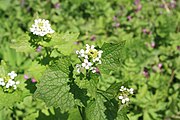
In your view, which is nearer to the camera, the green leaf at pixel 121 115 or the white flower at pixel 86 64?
the white flower at pixel 86 64

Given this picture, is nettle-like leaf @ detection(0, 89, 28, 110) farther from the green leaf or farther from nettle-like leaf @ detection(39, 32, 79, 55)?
the green leaf

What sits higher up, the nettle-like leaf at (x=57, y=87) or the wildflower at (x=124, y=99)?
the nettle-like leaf at (x=57, y=87)

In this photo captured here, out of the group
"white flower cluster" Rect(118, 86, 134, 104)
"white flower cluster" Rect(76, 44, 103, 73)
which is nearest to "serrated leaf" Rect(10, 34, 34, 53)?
"white flower cluster" Rect(76, 44, 103, 73)

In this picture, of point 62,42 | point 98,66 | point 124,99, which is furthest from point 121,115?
point 62,42

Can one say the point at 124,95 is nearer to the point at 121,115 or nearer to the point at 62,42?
the point at 121,115

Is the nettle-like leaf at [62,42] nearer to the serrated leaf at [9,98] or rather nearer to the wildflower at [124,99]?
the serrated leaf at [9,98]

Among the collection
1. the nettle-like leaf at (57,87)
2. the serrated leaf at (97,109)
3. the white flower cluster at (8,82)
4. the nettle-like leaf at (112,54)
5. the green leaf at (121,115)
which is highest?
the white flower cluster at (8,82)

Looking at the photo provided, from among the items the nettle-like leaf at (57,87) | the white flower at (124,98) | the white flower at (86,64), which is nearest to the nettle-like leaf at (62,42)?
the nettle-like leaf at (57,87)

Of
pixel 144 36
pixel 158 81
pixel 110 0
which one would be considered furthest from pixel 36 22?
pixel 110 0
